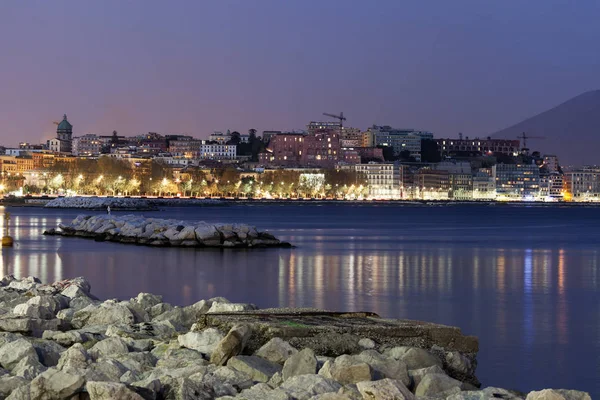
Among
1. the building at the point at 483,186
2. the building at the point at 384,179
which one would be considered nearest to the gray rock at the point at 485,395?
the building at the point at 384,179

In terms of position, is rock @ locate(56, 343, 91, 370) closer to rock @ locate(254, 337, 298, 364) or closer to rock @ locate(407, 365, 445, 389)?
rock @ locate(254, 337, 298, 364)

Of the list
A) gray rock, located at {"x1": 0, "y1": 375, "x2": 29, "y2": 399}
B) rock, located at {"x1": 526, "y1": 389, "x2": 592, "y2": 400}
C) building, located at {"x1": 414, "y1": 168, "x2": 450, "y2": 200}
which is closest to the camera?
rock, located at {"x1": 526, "y1": 389, "x2": 592, "y2": 400}

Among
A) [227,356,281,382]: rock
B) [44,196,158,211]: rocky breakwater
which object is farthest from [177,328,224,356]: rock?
[44,196,158,211]: rocky breakwater

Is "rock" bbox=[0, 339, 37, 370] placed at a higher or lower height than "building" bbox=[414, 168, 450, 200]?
lower

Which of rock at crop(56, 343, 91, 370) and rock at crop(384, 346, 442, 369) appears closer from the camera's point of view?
rock at crop(56, 343, 91, 370)


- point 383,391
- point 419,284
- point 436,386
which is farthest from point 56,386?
point 419,284

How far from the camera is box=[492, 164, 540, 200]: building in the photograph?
139250 mm

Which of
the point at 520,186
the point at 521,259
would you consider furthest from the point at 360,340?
the point at 520,186

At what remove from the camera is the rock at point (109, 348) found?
6.11 meters

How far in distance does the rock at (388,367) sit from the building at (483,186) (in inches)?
5259

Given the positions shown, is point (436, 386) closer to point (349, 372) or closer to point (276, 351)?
point (349, 372)

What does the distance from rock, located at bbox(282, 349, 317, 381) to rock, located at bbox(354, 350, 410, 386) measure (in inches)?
9.5

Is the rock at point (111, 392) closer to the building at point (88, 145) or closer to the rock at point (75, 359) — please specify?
the rock at point (75, 359)

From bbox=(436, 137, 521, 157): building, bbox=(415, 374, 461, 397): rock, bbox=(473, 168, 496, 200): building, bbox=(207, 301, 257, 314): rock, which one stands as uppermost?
bbox=(436, 137, 521, 157): building
